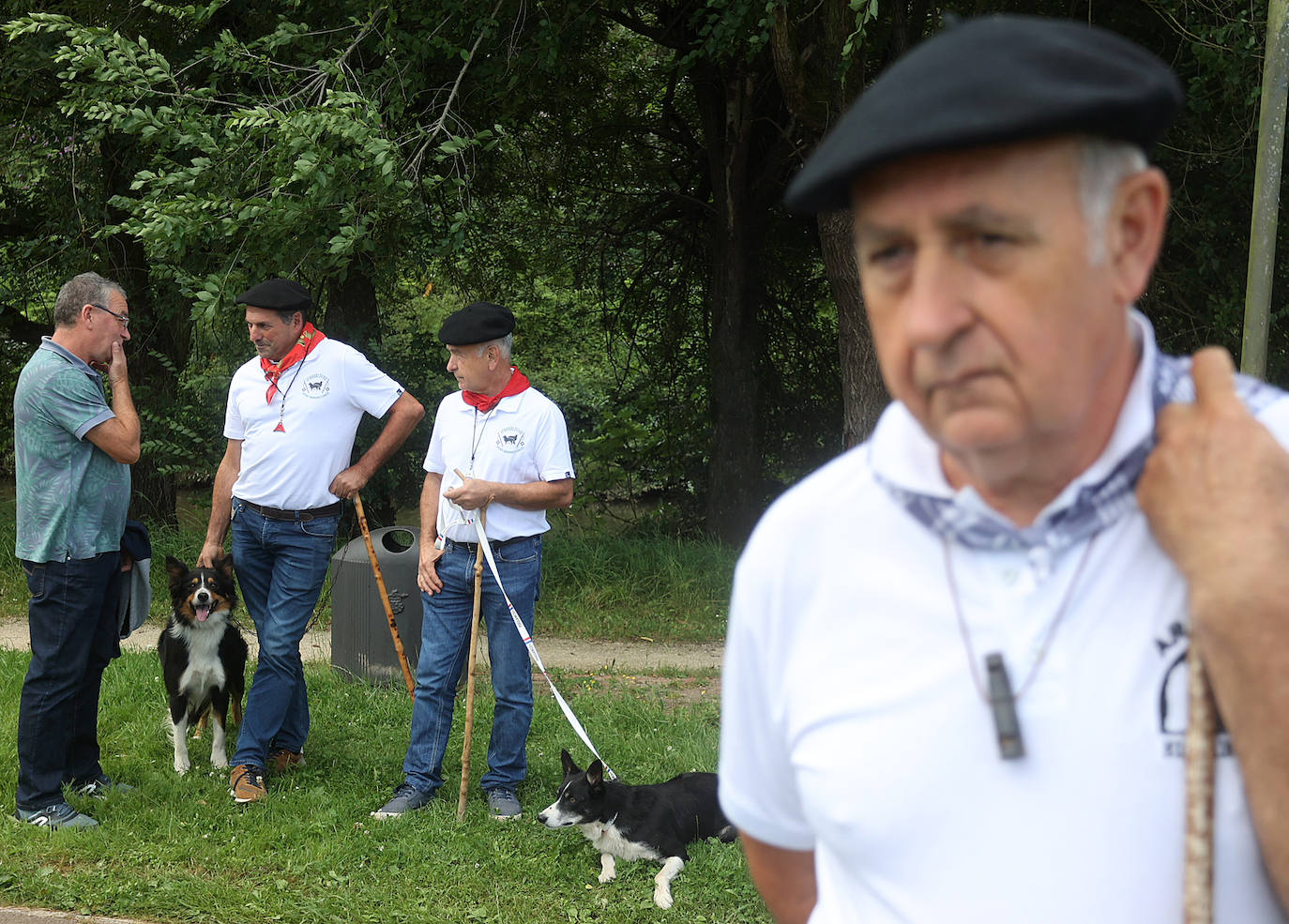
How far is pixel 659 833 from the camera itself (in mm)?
5570

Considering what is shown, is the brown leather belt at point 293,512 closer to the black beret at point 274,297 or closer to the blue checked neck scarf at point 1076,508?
the black beret at point 274,297

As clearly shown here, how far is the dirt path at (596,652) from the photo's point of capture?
30.3ft

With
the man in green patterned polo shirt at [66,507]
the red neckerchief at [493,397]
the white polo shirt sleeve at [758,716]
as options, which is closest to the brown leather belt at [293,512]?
the man in green patterned polo shirt at [66,507]

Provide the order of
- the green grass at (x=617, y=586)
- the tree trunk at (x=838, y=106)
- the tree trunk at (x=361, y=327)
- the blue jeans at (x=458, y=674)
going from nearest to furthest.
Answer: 1. the blue jeans at (x=458, y=674)
2. the tree trunk at (x=838, y=106)
3. the green grass at (x=617, y=586)
4. the tree trunk at (x=361, y=327)

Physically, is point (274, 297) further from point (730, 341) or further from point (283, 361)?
point (730, 341)

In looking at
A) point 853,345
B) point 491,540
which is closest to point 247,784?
point 491,540

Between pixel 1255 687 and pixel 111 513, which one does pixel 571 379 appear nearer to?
pixel 111 513

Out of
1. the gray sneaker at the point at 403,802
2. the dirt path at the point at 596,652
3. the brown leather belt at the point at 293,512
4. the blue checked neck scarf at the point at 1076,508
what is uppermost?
the blue checked neck scarf at the point at 1076,508

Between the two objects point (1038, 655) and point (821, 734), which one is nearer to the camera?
point (1038, 655)

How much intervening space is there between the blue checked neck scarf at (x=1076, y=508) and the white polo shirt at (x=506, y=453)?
4.92 m

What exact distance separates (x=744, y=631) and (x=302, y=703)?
19.8 feet

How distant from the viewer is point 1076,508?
1.27 meters

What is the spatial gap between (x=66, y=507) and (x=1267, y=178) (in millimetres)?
5268

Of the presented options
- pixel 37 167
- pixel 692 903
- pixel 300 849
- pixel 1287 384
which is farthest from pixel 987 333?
pixel 37 167
